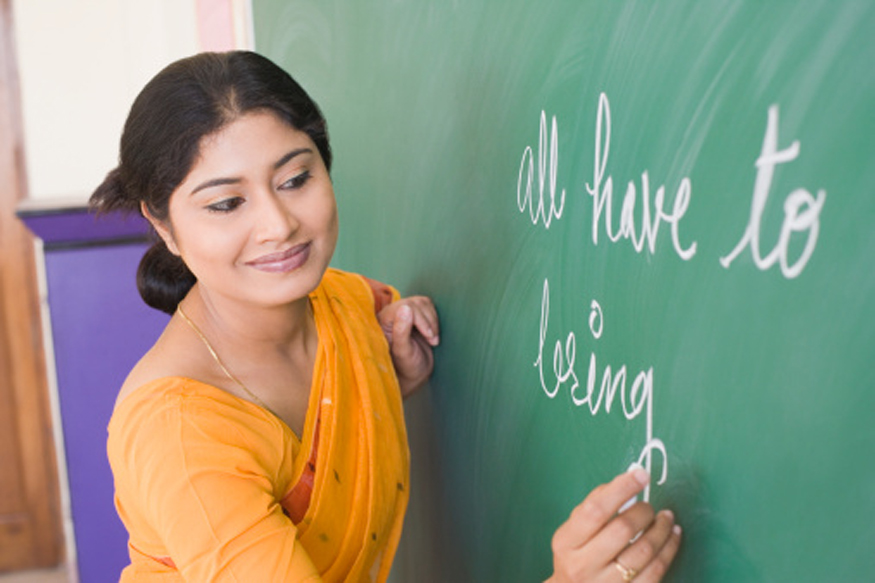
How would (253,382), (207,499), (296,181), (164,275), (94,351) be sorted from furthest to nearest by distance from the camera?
1. (94,351)
2. (164,275)
3. (253,382)
4. (296,181)
5. (207,499)

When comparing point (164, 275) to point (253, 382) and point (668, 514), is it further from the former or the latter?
point (668, 514)

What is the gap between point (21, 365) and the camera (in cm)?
356

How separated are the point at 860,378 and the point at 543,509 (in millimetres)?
514

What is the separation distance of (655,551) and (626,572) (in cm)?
3

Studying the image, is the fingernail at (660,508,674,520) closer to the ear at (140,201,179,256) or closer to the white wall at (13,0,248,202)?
the ear at (140,201,179,256)

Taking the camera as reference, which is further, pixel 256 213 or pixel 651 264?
pixel 256 213

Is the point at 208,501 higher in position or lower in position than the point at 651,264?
lower

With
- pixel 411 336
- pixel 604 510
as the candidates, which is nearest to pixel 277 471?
pixel 411 336

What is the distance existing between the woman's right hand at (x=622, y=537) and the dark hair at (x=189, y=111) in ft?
1.82

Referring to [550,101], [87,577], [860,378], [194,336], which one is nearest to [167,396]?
[194,336]

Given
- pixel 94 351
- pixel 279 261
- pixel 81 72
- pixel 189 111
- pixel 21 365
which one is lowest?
pixel 21 365

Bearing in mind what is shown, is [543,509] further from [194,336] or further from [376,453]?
[194,336]

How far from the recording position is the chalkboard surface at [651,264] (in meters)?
0.52

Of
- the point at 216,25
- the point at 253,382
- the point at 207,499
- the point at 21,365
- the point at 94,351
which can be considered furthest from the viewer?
the point at 21,365
